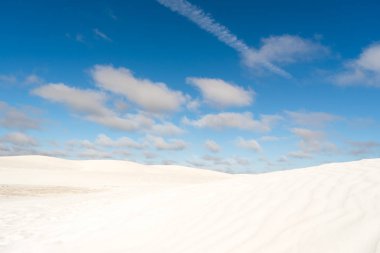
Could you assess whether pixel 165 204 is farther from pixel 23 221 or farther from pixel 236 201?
pixel 23 221

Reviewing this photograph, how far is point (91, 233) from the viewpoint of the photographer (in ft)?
18.1

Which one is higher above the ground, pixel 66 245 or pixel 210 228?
pixel 210 228

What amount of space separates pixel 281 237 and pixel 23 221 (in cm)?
523

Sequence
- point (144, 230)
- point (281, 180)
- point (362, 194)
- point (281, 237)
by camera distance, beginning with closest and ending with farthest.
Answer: point (281, 237) < point (362, 194) < point (144, 230) < point (281, 180)

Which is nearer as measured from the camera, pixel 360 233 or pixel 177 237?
pixel 360 233

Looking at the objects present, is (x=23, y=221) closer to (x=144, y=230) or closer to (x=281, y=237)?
(x=144, y=230)

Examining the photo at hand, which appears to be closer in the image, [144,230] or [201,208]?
[144,230]

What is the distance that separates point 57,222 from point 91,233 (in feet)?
5.39

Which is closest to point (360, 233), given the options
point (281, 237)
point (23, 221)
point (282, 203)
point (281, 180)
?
point (281, 237)

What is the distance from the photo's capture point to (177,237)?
4.56m

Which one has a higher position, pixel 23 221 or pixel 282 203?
pixel 282 203

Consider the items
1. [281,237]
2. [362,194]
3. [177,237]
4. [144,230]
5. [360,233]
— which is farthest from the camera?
[144,230]

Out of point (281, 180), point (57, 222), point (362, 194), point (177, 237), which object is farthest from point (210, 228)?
point (57, 222)

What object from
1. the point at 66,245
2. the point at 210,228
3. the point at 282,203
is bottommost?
the point at 66,245
